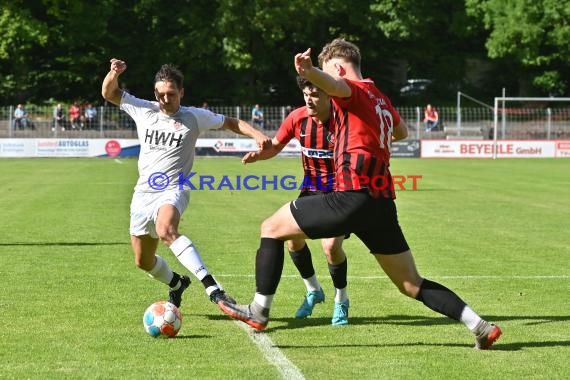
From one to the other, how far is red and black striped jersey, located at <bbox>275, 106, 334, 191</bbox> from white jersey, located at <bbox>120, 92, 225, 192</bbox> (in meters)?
0.69

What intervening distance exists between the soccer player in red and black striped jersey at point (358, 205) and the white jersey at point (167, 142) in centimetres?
147

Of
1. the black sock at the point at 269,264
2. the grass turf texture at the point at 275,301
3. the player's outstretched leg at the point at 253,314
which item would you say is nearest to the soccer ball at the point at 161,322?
the grass turf texture at the point at 275,301

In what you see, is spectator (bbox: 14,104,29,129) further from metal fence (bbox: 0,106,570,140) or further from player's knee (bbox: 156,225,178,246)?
player's knee (bbox: 156,225,178,246)

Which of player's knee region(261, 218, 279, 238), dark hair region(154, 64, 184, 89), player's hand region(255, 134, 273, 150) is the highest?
dark hair region(154, 64, 184, 89)

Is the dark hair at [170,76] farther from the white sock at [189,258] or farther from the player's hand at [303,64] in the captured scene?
the player's hand at [303,64]

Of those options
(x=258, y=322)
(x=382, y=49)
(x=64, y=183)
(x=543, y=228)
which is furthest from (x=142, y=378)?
(x=382, y=49)

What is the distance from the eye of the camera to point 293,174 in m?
30.3

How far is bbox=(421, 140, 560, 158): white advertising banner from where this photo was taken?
44000 millimetres

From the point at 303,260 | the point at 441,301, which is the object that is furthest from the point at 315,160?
the point at 441,301

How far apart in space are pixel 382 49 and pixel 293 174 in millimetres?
29014

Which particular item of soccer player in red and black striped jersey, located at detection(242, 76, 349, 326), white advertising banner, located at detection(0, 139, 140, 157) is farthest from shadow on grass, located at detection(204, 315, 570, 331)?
white advertising banner, located at detection(0, 139, 140, 157)

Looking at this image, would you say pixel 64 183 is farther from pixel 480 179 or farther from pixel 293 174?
pixel 480 179

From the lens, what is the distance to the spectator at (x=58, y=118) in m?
42.7

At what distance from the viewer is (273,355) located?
6.82 meters
